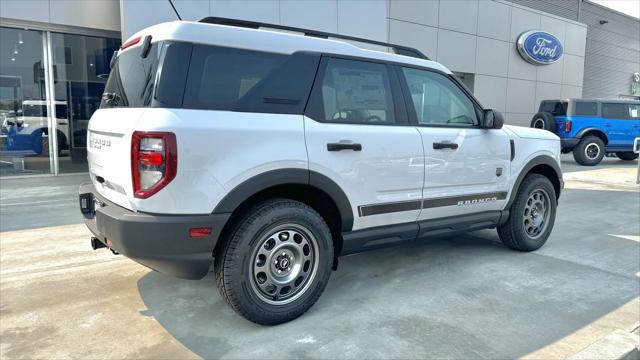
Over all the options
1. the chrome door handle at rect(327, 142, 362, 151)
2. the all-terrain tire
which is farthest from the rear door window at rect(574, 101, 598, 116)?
the chrome door handle at rect(327, 142, 362, 151)

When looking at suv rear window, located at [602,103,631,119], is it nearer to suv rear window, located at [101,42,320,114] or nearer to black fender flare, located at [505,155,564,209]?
black fender flare, located at [505,155,564,209]

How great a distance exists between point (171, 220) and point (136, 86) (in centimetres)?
101

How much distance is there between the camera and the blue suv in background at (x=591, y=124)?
14477 mm

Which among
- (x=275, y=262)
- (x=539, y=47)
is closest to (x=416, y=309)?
(x=275, y=262)

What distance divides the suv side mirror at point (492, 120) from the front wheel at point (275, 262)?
203cm

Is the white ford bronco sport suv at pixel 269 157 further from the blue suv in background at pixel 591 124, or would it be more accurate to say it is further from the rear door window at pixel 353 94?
the blue suv in background at pixel 591 124

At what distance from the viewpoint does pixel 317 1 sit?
1163cm

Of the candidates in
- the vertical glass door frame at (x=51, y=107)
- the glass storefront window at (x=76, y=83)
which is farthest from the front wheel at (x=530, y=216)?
the vertical glass door frame at (x=51, y=107)

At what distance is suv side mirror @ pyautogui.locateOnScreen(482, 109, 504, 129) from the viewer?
4465 mm

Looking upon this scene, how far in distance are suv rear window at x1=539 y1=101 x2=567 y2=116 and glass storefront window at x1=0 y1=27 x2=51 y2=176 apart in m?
14.1

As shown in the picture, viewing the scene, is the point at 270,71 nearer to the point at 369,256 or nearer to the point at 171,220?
the point at 171,220

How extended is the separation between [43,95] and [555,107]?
14.2 m

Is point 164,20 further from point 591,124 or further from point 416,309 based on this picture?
point 591,124

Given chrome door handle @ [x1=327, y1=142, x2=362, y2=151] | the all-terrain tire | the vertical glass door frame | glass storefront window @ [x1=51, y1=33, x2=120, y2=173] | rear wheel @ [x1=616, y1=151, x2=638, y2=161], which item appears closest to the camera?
chrome door handle @ [x1=327, y1=142, x2=362, y2=151]
